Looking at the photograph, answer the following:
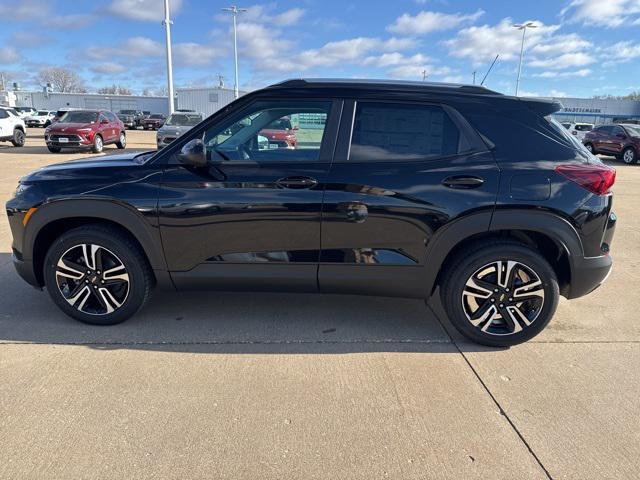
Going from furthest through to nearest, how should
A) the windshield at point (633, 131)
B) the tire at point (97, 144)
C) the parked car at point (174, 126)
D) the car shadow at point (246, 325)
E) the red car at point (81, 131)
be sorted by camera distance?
1. the windshield at point (633, 131)
2. the tire at point (97, 144)
3. the red car at point (81, 131)
4. the parked car at point (174, 126)
5. the car shadow at point (246, 325)

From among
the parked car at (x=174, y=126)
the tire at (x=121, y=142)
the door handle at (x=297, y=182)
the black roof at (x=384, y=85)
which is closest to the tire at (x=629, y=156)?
the parked car at (x=174, y=126)

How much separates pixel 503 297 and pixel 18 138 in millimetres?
22727

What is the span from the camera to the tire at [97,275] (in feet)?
11.2

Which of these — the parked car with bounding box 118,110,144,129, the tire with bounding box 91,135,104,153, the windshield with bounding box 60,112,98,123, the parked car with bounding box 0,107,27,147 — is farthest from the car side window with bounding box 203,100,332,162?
the parked car with bounding box 118,110,144,129

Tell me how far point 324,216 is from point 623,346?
2.47 metres

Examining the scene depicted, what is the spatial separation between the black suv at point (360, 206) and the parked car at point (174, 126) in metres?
13.5

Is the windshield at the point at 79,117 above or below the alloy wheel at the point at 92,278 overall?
above

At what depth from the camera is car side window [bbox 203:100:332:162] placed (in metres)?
3.33

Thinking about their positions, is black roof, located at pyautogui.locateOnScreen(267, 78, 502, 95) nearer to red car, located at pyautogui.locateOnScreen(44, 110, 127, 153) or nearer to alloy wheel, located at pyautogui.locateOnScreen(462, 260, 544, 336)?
alloy wheel, located at pyautogui.locateOnScreen(462, 260, 544, 336)

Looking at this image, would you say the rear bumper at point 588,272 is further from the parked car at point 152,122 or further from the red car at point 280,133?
the parked car at point 152,122

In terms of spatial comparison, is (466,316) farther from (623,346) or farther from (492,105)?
(492,105)

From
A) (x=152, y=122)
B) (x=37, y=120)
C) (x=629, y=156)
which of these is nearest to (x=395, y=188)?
(x=629, y=156)

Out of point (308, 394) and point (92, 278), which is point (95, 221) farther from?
point (308, 394)

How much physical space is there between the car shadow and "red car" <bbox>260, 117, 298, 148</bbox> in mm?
1418
